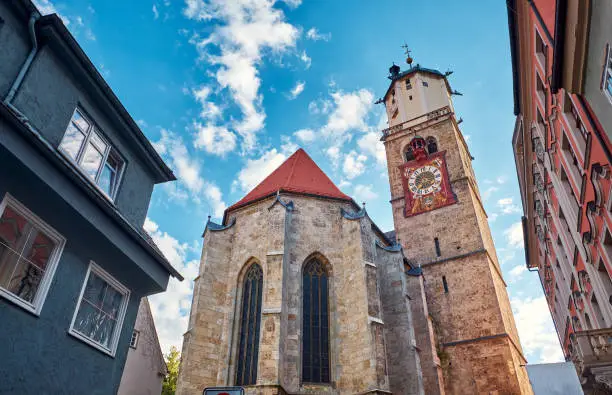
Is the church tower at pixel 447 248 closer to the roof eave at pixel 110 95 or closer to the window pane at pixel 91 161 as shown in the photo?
the roof eave at pixel 110 95

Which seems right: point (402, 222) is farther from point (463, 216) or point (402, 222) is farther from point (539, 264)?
point (539, 264)

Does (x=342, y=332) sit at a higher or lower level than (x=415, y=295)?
lower

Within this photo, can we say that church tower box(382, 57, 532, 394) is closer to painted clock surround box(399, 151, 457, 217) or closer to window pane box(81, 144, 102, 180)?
painted clock surround box(399, 151, 457, 217)

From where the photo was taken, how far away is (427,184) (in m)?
26.7

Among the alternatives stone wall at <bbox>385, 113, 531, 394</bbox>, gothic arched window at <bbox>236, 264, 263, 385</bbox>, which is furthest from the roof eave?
stone wall at <bbox>385, 113, 531, 394</bbox>

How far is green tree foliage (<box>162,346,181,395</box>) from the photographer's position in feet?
82.9

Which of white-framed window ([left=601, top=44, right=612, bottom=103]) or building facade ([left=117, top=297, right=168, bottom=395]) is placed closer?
white-framed window ([left=601, top=44, right=612, bottom=103])

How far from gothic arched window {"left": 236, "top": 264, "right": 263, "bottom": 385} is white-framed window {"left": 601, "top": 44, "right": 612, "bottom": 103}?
478 inches

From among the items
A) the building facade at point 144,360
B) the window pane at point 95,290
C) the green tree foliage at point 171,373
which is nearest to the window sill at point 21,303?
the window pane at point 95,290

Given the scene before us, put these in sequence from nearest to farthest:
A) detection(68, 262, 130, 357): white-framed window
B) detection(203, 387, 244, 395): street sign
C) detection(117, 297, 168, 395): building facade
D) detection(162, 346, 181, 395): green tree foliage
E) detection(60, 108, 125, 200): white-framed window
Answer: detection(203, 387, 244, 395): street sign, detection(68, 262, 130, 357): white-framed window, detection(60, 108, 125, 200): white-framed window, detection(117, 297, 168, 395): building facade, detection(162, 346, 181, 395): green tree foliage

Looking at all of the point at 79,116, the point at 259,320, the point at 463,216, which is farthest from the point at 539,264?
the point at 79,116

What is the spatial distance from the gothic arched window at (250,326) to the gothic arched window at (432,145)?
53.0 feet

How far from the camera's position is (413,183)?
27.3 meters

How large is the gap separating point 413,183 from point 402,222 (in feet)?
9.02
